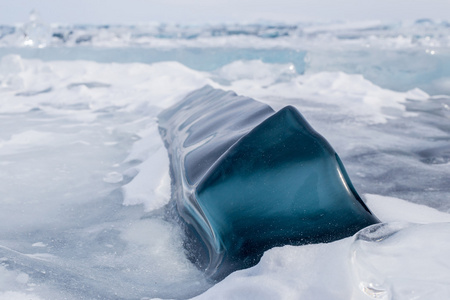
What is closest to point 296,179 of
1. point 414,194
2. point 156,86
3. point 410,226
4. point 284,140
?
point 284,140

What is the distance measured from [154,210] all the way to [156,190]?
16 cm

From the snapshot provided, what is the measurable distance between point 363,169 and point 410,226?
3.71ft

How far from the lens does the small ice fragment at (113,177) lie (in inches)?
89.0

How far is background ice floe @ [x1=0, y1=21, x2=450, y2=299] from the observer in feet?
3.52

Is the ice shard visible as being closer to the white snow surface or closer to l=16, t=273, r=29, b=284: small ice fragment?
the white snow surface

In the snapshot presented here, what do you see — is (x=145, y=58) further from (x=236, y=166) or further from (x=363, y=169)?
(x=236, y=166)

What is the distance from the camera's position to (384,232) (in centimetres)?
123

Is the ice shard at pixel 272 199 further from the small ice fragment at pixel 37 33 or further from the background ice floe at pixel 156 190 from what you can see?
the small ice fragment at pixel 37 33

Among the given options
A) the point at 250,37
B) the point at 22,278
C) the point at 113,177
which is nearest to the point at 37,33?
the point at 250,37

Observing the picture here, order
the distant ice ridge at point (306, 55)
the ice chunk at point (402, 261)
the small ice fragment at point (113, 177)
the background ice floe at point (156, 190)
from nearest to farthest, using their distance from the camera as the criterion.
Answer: the ice chunk at point (402, 261) < the background ice floe at point (156, 190) < the small ice fragment at point (113, 177) < the distant ice ridge at point (306, 55)

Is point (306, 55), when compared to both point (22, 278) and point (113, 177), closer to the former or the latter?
point (113, 177)

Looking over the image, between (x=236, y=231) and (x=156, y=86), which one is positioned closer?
→ (x=236, y=231)

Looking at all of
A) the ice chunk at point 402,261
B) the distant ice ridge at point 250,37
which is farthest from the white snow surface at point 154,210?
the distant ice ridge at point 250,37

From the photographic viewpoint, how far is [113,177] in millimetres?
2318
